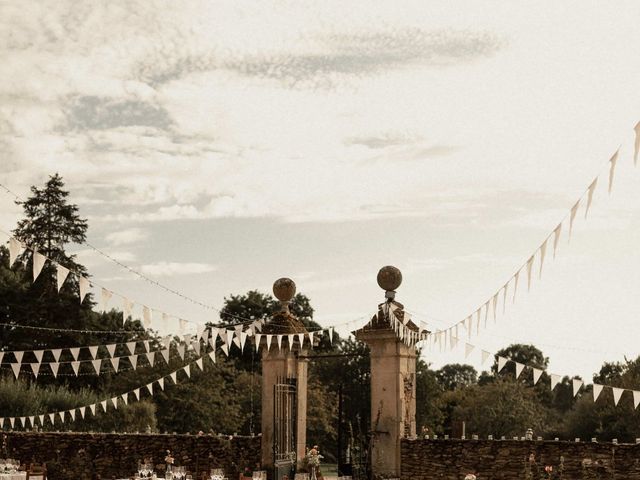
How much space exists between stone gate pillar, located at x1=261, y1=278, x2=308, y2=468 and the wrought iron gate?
0.23 feet

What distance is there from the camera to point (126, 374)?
109 feet

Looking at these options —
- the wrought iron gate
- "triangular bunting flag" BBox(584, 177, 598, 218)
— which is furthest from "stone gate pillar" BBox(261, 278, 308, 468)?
"triangular bunting flag" BBox(584, 177, 598, 218)

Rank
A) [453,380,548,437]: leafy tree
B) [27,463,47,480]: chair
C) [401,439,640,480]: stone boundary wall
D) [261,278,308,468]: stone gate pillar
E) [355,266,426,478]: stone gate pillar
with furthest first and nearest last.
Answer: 1. [453,380,548,437]: leafy tree
2. [261,278,308,468]: stone gate pillar
3. [355,266,426,478]: stone gate pillar
4. [27,463,47,480]: chair
5. [401,439,640,480]: stone boundary wall

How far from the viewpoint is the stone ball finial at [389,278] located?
573 inches

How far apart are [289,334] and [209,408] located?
1675cm

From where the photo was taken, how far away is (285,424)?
50.9 feet

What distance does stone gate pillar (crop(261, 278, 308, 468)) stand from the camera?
1551 centimetres

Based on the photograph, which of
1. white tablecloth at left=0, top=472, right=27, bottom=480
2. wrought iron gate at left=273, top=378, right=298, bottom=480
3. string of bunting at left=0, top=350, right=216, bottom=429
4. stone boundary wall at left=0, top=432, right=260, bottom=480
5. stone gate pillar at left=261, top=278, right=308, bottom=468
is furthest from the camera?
string of bunting at left=0, top=350, right=216, bottom=429

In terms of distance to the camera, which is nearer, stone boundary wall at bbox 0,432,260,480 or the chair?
the chair

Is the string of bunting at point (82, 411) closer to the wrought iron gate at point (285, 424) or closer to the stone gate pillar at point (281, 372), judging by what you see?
the stone gate pillar at point (281, 372)

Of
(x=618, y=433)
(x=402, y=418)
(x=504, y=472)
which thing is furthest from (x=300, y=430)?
(x=618, y=433)

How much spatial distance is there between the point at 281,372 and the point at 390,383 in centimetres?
238

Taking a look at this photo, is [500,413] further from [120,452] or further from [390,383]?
[390,383]

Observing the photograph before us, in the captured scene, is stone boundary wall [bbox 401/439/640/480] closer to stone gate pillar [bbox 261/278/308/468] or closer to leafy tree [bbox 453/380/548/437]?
stone gate pillar [bbox 261/278/308/468]
